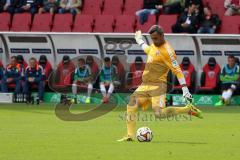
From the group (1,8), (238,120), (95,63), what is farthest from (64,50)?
(238,120)

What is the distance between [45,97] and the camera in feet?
100

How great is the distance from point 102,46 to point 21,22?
3666 mm

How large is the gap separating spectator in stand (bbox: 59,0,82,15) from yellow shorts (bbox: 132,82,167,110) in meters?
16.3

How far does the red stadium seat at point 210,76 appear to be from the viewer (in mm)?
29859

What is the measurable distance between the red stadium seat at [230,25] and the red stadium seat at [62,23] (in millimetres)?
5690

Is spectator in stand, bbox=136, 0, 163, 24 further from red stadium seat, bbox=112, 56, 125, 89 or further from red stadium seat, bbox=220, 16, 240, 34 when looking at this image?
red stadium seat, bbox=220, 16, 240, 34

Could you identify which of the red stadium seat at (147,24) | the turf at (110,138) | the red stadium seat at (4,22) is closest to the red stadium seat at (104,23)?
the red stadium seat at (147,24)

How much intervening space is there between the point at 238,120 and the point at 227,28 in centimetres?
838

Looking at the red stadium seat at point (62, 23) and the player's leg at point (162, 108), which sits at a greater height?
the red stadium seat at point (62, 23)

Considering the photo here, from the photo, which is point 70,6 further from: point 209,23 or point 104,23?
point 209,23

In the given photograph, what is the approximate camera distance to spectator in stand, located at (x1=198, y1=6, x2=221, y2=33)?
97.3 feet

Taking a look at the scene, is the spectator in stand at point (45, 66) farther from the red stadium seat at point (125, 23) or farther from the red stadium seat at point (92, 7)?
the red stadium seat at point (92, 7)

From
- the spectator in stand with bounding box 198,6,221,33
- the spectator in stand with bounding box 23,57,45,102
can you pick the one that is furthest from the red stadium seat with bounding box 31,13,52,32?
the spectator in stand with bounding box 198,6,221,33

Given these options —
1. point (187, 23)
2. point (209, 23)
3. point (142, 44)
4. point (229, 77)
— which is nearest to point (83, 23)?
point (187, 23)
